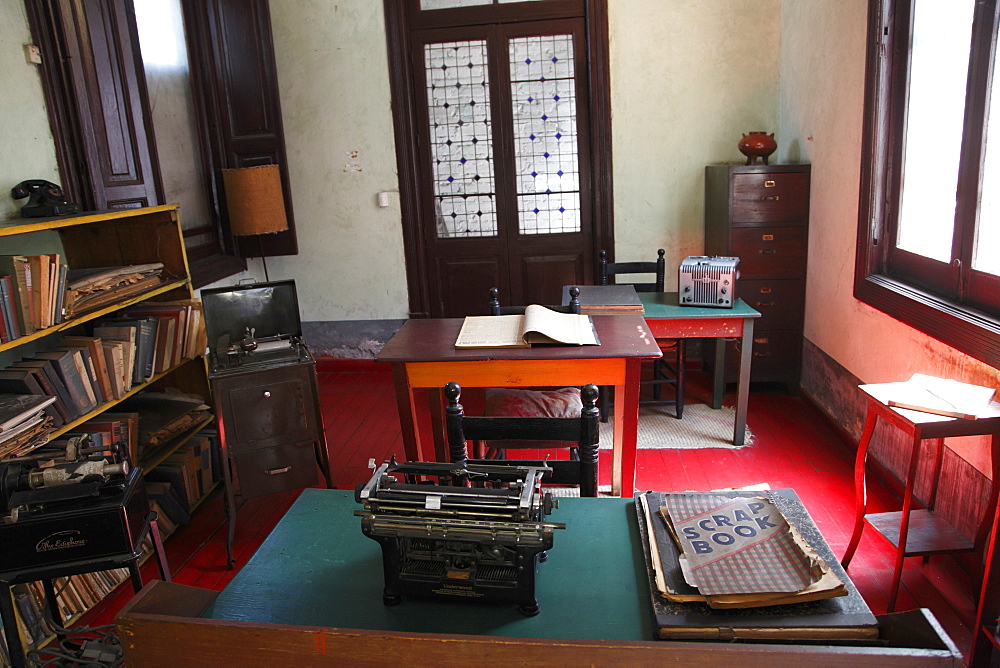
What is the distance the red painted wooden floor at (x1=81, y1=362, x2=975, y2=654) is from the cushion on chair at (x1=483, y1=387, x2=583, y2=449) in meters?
0.58

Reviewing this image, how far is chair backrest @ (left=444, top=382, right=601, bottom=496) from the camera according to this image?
1829 mm

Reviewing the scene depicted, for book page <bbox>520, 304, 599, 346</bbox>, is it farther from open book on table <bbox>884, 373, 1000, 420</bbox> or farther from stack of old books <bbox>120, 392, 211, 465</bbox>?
stack of old books <bbox>120, 392, 211, 465</bbox>

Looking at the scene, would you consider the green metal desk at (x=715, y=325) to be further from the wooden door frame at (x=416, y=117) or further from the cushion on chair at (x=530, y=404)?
the wooden door frame at (x=416, y=117)

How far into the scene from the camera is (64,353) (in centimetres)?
→ 262

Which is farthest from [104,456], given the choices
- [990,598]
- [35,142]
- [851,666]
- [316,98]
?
[316,98]

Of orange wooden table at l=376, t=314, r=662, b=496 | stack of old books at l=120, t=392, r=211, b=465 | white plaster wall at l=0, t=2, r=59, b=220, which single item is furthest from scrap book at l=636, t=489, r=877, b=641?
white plaster wall at l=0, t=2, r=59, b=220

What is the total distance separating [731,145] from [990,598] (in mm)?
3454

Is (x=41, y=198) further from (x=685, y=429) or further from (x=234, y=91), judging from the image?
(x=685, y=429)

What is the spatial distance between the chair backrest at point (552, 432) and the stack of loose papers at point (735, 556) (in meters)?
0.28

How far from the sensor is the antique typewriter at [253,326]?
9.66 feet

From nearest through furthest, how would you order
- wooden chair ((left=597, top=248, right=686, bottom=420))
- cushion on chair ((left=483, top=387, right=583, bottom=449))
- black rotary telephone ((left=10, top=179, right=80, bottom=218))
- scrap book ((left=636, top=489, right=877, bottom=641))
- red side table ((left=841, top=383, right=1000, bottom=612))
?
scrap book ((left=636, top=489, right=877, bottom=641)) < red side table ((left=841, top=383, right=1000, bottom=612)) < black rotary telephone ((left=10, top=179, right=80, bottom=218)) < cushion on chair ((left=483, top=387, right=583, bottom=449)) < wooden chair ((left=597, top=248, right=686, bottom=420))

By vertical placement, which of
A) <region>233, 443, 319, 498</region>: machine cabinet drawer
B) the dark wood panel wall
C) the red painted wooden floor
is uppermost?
the dark wood panel wall

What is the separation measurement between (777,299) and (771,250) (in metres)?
0.30

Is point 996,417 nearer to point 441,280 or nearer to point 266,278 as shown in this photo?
point 441,280
